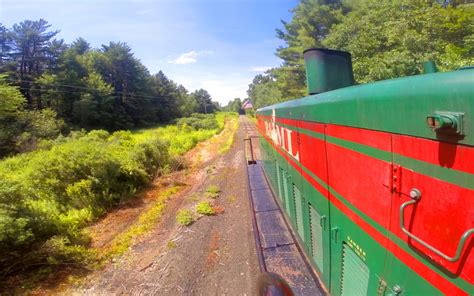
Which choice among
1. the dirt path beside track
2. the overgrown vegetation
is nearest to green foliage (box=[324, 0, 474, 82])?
the dirt path beside track

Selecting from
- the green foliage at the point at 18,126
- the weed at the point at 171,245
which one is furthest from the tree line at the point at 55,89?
the weed at the point at 171,245

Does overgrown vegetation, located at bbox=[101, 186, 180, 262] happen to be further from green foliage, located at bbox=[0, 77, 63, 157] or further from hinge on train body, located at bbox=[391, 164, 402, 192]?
green foliage, located at bbox=[0, 77, 63, 157]

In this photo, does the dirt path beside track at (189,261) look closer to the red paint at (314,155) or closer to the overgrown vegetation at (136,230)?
the overgrown vegetation at (136,230)

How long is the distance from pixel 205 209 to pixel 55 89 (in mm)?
45298

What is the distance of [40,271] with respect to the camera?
655 cm

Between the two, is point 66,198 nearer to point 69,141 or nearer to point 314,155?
point 314,155

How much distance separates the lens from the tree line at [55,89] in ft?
96.7

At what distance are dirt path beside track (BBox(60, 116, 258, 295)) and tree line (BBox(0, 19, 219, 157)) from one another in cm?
2502

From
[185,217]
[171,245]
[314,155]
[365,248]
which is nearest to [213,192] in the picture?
[185,217]

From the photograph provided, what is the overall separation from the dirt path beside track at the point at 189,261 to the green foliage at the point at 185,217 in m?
0.18

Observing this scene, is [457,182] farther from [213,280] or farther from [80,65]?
[80,65]

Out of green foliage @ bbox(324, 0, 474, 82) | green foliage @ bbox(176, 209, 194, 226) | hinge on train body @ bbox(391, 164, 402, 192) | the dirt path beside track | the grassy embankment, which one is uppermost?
green foliage @ bbox(324, 0, 474, 82)

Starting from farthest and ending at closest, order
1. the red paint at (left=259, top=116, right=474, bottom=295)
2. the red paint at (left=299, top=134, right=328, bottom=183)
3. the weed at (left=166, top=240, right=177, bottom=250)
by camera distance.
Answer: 1. the weed at (left=166, top=240, right=177, bottom=250)
2. the red paint at (left=299, top=134, right=328, bottom=183)
3. the red paint at (left=259, top=116, right=474, bottom=295)

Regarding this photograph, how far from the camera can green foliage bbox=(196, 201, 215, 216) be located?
9.04 meters
